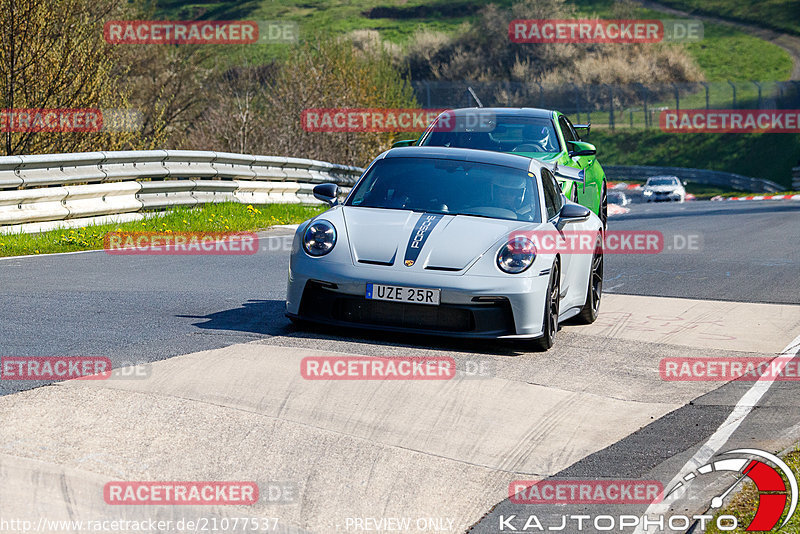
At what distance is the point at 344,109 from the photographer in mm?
29328

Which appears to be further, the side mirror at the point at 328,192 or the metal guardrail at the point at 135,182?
the metal guardrail at the point at 135,182

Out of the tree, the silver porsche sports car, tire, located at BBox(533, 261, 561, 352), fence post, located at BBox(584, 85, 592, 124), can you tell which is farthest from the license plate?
fence post, located at BBox(584, 85, 592, 124)

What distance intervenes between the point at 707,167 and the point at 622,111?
387 inches

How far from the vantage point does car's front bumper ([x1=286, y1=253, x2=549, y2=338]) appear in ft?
24.8

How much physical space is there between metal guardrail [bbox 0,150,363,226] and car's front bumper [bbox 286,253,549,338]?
27.1 feet

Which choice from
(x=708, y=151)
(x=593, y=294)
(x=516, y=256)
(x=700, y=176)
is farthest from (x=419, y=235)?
(x=708, y=151)

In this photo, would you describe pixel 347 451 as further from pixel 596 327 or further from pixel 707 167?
pixel 707 167

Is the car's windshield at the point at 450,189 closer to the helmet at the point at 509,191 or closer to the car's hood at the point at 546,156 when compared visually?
the helmet at the point at 509,191

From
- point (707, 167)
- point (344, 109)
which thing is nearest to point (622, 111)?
point (707, 167)

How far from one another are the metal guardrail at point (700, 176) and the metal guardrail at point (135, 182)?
1549 inches

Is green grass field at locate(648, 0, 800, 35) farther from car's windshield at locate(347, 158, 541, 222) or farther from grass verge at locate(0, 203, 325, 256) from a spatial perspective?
car's windshield at locate(347, 158, 541, 222)

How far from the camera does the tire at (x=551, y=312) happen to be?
788 cm

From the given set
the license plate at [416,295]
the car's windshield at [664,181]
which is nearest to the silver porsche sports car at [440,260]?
the license plate at [416,295]

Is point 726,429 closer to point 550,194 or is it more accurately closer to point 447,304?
point 447,304
